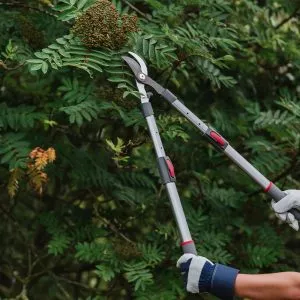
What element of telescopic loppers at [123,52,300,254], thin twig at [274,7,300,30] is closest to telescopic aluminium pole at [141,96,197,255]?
telescopic loppers at [123,52,300,254]

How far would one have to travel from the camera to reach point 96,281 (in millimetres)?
4816

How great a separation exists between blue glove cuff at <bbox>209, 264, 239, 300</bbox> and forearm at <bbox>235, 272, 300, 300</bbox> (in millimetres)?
21

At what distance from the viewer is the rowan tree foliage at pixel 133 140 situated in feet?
10.7

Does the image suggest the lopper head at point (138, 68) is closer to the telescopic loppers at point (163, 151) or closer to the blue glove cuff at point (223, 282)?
the telescopic loppers at point (163, 151)

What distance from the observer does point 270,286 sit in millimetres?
2672

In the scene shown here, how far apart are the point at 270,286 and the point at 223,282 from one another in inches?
6.3

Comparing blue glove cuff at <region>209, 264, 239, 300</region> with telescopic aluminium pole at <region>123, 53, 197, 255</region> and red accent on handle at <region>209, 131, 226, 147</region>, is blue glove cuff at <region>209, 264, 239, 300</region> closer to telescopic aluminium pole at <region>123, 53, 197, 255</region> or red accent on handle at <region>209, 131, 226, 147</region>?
telescopic aluminium pole at <region>123, 53, 197, 255</region>

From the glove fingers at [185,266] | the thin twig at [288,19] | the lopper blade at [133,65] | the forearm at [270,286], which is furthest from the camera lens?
the thin twig at [288,19]

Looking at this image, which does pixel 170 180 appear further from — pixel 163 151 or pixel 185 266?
pixel 185 266

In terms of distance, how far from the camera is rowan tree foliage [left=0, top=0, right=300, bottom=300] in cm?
326

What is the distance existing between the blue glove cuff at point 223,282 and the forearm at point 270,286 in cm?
2

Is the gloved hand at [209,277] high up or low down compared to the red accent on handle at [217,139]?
down

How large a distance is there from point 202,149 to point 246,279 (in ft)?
4.60

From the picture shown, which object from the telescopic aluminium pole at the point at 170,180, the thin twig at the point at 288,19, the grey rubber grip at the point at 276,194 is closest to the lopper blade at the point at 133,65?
the telescopic aluminium pole at the point at 170,180
